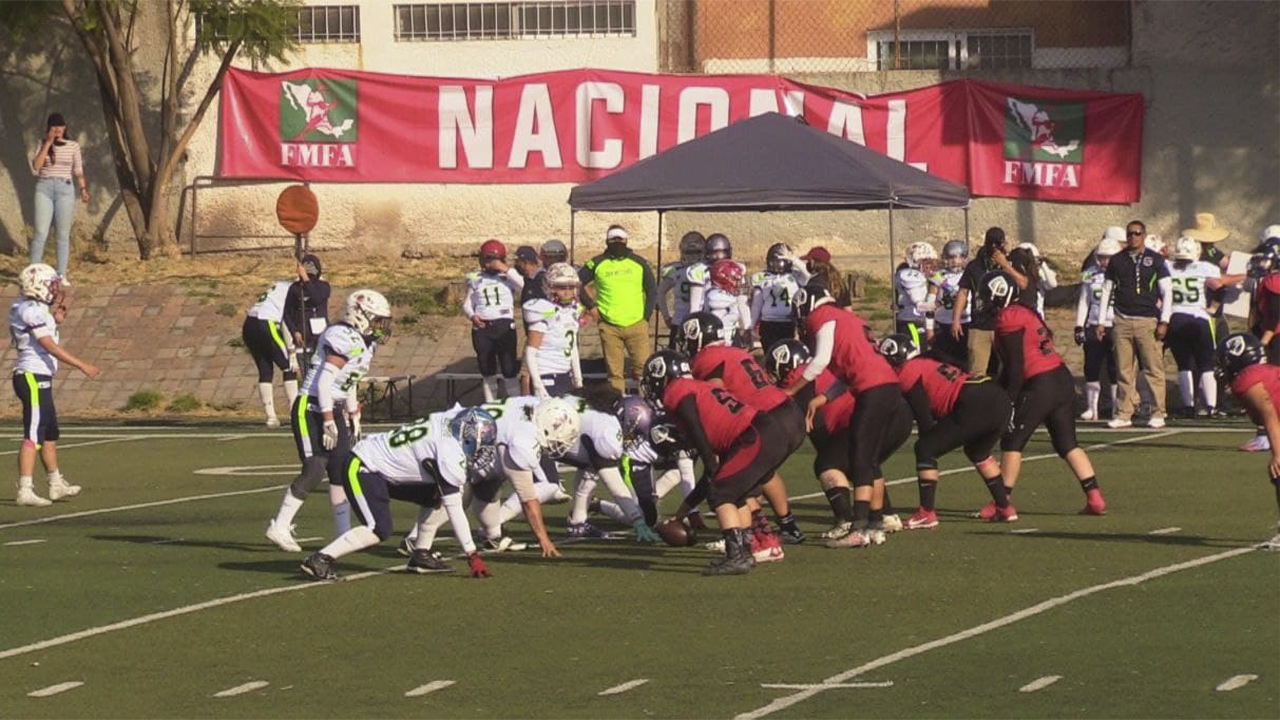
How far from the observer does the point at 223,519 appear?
697 inches

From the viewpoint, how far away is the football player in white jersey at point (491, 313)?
24.0m

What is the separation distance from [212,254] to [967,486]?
51.7 feet

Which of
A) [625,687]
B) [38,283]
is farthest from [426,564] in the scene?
[38,283]

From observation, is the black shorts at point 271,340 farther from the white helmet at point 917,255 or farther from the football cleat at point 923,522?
the football cleat at point 923,522

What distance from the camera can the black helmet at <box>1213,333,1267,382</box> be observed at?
14.4 meters

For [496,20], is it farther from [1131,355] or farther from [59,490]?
[59,490]

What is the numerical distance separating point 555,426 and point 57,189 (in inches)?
705

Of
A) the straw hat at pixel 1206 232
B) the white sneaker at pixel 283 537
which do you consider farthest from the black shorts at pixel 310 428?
the straw hat at pixel 1206 232

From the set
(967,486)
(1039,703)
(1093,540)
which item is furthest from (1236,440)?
(1039,703)

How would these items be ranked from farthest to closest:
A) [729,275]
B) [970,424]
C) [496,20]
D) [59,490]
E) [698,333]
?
[496,20] < [729,275] < [59,490] < [970,424] < [698,333]

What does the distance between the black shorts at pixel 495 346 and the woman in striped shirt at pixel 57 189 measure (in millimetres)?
7760

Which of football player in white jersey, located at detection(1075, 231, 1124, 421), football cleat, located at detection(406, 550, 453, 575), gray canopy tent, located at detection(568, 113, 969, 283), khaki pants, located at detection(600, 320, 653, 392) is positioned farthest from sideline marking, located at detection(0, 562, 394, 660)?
football player in white jersey, located at detection(1075, 231, 1124, 421)

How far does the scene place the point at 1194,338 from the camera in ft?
78.2

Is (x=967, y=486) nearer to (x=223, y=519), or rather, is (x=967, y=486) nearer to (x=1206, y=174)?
(x=223, y=519)
